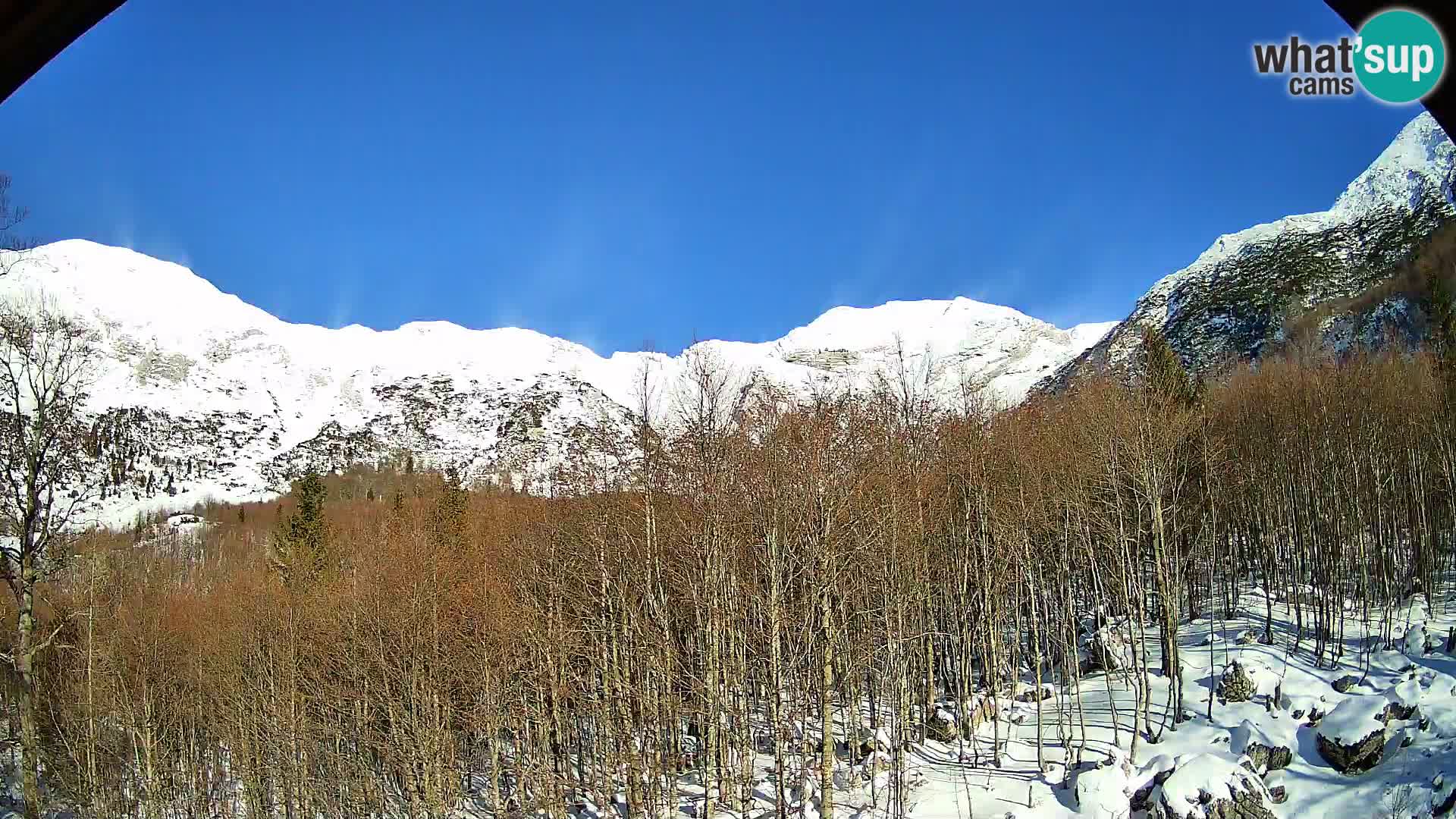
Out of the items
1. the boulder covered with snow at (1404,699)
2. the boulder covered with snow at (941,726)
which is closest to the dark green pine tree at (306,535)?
the boulder covered with snow at (941,726)

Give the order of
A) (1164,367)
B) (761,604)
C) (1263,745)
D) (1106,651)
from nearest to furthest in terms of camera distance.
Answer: (1263,745)
(761,604)
(1106,651)
(1164,367)

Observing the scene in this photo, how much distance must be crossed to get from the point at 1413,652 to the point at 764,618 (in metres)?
16.5

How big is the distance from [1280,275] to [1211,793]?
89.3 metres

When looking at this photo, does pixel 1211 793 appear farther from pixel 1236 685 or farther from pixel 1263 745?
pixel 1236 685

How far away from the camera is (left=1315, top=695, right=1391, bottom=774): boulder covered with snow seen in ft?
58.1

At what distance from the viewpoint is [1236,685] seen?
21156 millimetres

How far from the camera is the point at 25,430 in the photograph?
57.4 feet

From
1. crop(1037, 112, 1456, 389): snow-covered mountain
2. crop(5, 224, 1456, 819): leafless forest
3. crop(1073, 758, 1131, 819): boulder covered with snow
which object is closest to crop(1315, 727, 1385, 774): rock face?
crop(5, 224, 1456, 819): leafless forest

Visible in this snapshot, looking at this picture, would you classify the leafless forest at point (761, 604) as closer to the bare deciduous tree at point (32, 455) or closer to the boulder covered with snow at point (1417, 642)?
the boulder covered with snow at point (1417, 642)

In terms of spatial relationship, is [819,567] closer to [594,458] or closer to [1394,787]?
[594,458]

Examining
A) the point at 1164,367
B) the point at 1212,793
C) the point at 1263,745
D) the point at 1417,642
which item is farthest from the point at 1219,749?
the point at 1164,367

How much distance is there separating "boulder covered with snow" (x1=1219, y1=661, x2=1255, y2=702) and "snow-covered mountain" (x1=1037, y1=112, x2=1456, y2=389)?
16.5 meters

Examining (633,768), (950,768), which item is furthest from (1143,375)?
(633,768)

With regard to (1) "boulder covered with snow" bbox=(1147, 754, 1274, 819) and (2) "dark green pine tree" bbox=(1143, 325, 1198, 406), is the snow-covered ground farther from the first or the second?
(2) "dark green pine tree" bbox=(1143, 325, 1198, 406)
